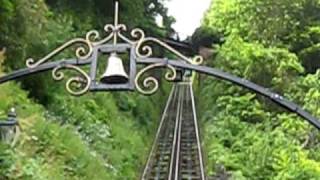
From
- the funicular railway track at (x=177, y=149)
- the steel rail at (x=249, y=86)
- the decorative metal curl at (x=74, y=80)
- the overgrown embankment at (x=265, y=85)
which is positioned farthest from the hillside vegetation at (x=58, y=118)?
the steel rail at (x=249, y=86)

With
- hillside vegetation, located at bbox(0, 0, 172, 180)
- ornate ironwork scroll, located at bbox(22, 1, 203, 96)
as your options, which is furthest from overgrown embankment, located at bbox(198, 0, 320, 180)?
ornate ironwork scroll, located at bbox(22, 1, 203, 96)

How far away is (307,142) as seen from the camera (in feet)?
51.6

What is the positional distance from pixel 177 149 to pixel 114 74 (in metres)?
12.5

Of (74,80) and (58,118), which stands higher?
(74,80)

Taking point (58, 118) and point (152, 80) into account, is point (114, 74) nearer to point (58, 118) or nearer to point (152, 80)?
point (152, 80)

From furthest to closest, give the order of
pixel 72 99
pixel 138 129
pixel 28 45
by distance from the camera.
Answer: pixel 138 129 < pixel 72 99 < pixel 28 45

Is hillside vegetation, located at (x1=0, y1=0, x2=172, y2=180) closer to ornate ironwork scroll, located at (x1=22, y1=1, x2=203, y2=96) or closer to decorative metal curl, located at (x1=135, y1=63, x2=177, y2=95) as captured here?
ornate ironwork scroll, located at (x1=22, y1=1, x2=203, y2=96)

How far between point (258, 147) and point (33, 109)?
403 cm

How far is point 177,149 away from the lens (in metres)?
16.9

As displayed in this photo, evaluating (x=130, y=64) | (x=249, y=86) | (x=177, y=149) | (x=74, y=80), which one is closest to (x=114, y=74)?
(x=130, y=64)

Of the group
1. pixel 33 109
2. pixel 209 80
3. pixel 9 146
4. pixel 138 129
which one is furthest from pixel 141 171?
pixel 209 80

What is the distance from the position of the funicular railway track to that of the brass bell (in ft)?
30.9

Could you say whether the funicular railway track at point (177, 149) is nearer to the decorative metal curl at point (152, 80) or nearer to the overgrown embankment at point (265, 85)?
the overgrown embankment at point (265, 85)

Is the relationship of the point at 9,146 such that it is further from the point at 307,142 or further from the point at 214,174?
the point at 307,142
